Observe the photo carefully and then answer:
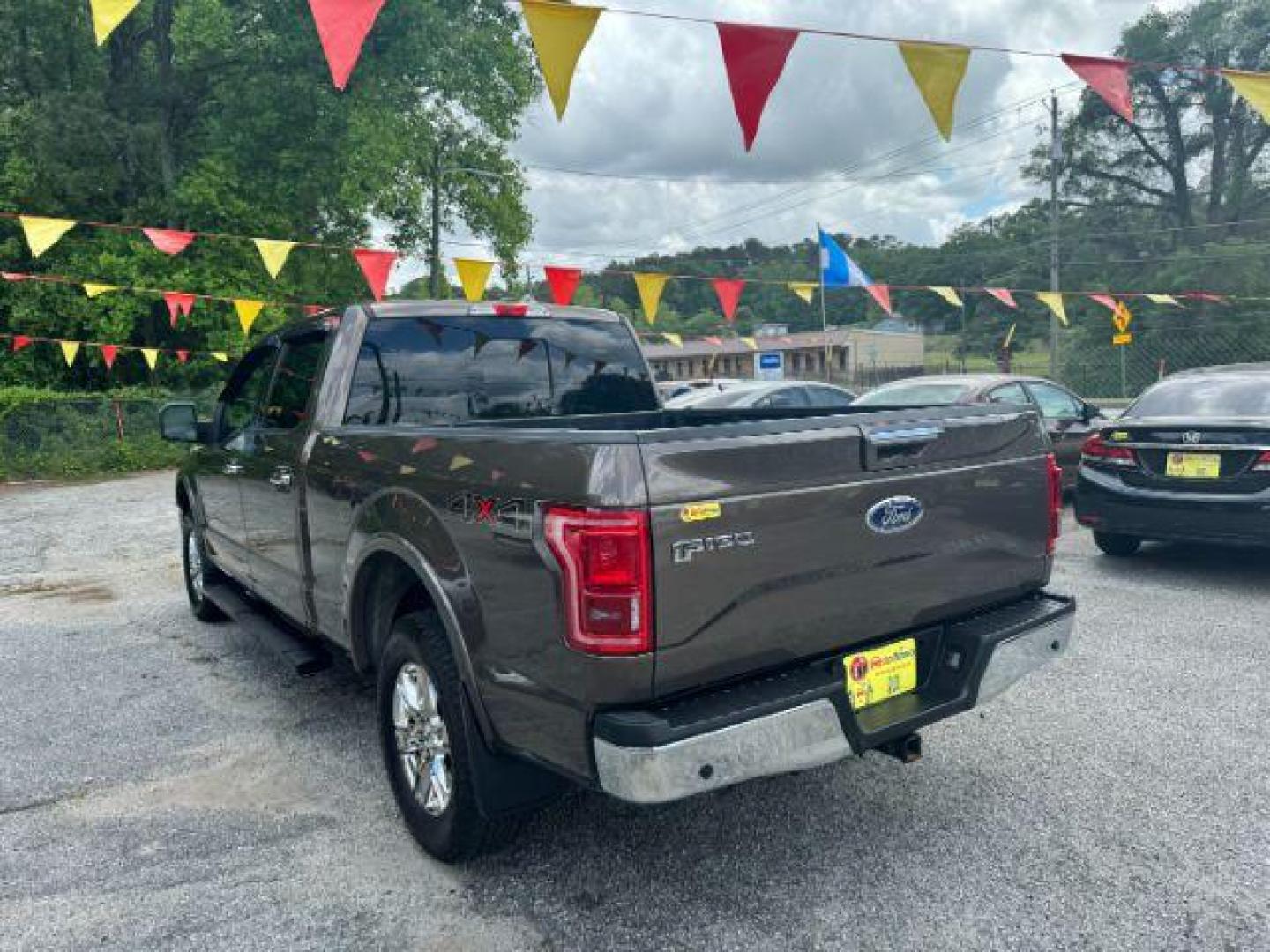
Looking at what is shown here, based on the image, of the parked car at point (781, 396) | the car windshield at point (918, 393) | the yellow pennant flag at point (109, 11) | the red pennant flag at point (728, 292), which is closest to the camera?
the yellow pennant flag at point (109, 11)

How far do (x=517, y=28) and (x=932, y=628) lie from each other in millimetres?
26010

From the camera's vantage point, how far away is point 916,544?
2.71 meters

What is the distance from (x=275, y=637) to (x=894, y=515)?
3.04 metres

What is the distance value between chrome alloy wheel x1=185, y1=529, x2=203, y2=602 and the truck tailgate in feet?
14.9

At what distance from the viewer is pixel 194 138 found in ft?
72.8

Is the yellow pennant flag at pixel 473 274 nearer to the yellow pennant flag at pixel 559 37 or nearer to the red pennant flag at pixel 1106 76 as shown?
the yellow pennant flag at pixel 559 37

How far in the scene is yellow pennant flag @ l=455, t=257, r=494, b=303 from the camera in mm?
11805

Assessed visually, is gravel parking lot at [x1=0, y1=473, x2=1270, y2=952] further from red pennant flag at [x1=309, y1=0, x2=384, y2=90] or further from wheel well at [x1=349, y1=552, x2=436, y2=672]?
red pennant flag at [x1=309, y1=0, x2=384, y2=90]

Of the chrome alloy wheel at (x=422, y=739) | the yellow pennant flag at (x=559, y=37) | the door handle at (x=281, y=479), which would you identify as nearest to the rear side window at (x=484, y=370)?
the door handle at (x=281, y=479)

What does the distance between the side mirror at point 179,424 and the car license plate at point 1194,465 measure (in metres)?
6.42

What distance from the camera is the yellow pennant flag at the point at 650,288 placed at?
41.9 ft

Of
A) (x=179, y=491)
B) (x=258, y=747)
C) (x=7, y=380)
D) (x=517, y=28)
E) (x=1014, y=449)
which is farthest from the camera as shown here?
(x=517, y=28)

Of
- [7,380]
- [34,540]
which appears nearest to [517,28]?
[7,380]

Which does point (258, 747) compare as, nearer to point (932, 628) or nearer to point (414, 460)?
point (414, 460)
